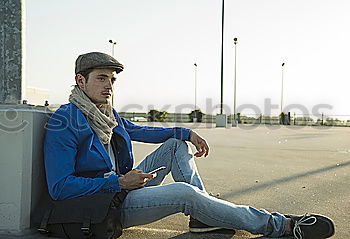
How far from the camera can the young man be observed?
249cm

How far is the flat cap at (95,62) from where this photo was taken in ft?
8.98

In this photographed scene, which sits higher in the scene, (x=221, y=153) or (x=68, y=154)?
(x=68, y=154)

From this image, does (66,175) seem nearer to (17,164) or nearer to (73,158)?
(73,158)

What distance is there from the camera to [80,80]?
2818mm

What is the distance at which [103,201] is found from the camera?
2438mm

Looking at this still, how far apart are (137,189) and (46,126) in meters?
0.75

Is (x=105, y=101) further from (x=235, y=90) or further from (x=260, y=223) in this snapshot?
(x=235, y=90)

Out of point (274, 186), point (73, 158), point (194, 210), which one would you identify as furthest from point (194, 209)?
point (274, 186)

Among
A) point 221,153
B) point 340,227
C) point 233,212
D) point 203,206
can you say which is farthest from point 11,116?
point 221,153

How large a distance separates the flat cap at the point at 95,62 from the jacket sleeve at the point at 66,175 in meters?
0.45

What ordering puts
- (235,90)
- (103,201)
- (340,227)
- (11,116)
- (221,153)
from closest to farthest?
1. (103,201)
2. (11,116)
3. (340,227)
4. (221,153)
5. (235,90)

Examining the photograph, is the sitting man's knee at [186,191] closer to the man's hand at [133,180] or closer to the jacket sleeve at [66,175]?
the man's hand at [133,180]

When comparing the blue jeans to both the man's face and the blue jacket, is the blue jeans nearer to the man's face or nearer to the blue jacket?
the blue jacket

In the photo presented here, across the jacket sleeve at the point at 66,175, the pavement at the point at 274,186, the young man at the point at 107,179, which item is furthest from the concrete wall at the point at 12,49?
the pavement at the point at 274,186
